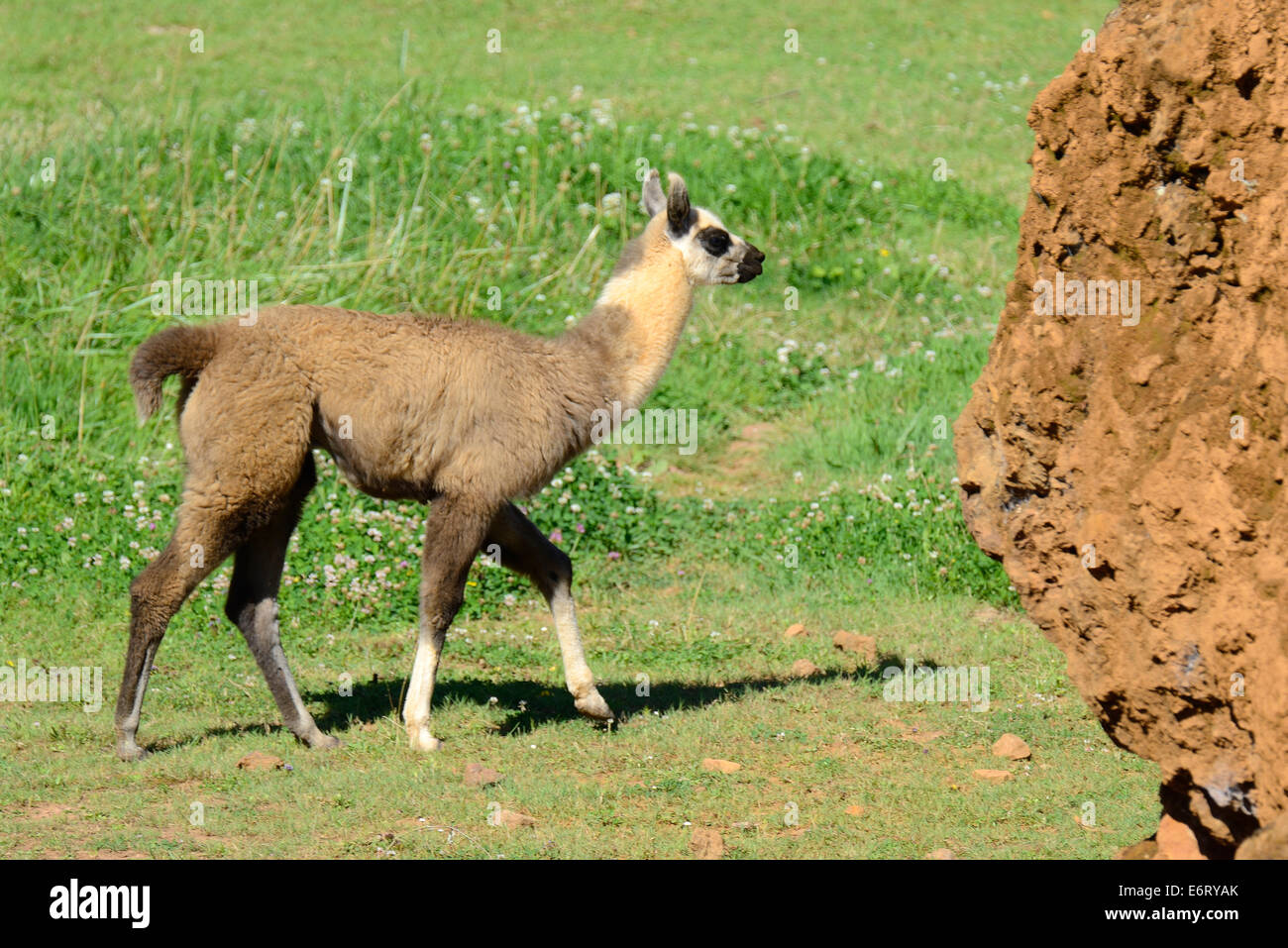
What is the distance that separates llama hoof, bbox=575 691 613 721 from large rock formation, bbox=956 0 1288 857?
255 cm

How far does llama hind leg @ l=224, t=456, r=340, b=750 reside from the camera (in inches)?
258

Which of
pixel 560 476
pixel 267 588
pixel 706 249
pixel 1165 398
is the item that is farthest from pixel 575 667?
pixel 1165 398

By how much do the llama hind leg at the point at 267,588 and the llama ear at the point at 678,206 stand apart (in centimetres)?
204

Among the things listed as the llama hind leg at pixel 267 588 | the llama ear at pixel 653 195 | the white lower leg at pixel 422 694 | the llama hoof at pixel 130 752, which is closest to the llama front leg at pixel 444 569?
the white lower leg at pixel 422 694

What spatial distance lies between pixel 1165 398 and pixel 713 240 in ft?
11.4

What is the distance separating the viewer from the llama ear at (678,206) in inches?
278

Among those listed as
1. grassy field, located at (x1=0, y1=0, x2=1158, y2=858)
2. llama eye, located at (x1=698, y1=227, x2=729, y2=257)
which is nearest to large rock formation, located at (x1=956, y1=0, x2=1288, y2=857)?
grassy field, located at (x1=0, y1=0, x2=1158, y2=858)

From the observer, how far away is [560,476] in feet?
31.2

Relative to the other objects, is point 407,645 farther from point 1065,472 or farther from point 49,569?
point 1065,472

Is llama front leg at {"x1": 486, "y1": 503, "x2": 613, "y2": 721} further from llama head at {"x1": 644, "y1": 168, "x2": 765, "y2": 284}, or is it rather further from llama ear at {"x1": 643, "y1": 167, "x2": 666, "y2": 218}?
llama ear at {"x1": 643, "y1": 167, "x2": 666, "y2": 218}

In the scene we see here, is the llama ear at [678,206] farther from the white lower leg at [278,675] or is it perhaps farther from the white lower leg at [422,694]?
the white lower leg at [278,675]

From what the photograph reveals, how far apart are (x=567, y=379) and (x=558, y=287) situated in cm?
502

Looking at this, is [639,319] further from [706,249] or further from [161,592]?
[161,592]

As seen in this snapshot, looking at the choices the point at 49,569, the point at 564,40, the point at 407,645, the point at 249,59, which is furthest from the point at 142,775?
the point at 564,40
